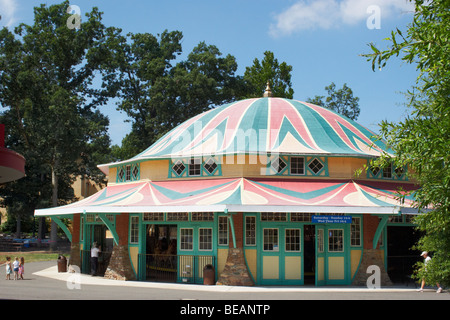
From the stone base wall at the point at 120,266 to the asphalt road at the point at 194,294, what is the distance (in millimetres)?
1025

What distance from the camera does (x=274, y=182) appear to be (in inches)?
885

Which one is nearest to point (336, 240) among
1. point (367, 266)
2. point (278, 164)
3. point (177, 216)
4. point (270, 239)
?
point (367, 266)

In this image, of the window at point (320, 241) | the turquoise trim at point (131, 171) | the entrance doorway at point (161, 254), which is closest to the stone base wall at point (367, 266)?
the window at point (320, 241)

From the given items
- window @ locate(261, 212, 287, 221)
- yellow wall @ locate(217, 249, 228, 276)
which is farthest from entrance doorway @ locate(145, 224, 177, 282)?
window @ locate(261, 212, 287, 221)

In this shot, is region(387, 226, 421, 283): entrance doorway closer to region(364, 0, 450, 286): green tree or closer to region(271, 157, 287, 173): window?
region(271, 157, 287, 173): window

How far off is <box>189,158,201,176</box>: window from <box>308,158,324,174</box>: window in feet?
16.1

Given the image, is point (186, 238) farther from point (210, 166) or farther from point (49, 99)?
point (49, 99)

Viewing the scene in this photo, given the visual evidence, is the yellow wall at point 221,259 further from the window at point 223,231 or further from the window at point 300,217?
the window at point 300,217

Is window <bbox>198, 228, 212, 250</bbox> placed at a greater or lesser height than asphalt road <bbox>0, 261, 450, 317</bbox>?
greater

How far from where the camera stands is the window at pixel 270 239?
20.8 m

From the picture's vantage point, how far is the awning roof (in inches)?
771

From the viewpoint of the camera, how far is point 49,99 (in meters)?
45.2
